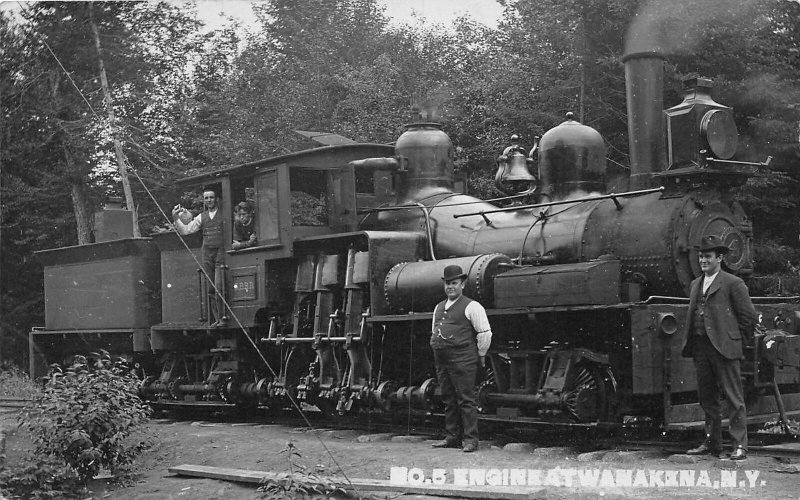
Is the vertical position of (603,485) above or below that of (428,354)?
below

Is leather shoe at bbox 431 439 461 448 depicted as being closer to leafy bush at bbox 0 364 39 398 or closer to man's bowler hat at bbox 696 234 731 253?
man's bowler hat at bbox 696 234 731 253

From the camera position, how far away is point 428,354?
9.95m

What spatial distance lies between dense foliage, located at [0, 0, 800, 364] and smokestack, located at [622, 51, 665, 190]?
4457mm

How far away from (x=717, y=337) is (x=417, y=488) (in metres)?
2.61

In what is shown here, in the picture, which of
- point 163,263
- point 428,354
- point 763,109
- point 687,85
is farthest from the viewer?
point 763,109

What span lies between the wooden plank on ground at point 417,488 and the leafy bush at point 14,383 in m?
10.3

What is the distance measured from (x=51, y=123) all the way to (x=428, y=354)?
13.1 meters

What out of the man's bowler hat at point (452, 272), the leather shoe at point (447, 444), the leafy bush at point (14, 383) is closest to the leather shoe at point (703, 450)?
the leather shoe at point (447, 444)

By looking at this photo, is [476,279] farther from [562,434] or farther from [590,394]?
[562,434]

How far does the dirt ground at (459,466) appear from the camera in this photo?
6062 millimetres

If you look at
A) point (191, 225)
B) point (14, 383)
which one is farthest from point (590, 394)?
point (14, 383)

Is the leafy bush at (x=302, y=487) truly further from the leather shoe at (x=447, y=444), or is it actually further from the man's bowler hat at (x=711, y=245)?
the man's bowler hat at (x=711, y=245)

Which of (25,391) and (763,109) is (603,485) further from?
(25,391)

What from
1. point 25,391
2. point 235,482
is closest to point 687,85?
point 235,482
